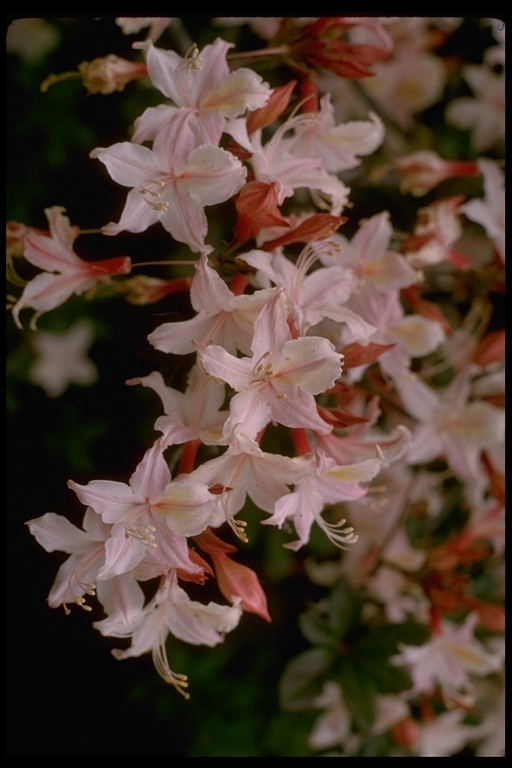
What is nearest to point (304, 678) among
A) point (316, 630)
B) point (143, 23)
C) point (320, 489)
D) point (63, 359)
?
point (316, 630)

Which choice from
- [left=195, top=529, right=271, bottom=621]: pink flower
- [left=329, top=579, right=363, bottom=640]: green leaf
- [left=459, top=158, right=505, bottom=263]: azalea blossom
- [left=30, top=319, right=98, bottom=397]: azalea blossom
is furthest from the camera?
[left=30, top=319, right=98, bottom=397]: azalea blossom

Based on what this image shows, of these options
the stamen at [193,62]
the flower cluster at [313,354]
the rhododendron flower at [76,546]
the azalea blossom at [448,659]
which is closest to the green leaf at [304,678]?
the flower cluster at [313,354]

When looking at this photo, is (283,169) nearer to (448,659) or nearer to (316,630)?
(316,630)

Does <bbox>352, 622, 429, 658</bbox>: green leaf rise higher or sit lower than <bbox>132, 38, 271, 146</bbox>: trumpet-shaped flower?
lower

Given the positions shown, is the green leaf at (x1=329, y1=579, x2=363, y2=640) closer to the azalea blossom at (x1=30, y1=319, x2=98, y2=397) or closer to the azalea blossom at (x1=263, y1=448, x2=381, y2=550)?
the azalea blossom at (x1=263, y1=448, x2=381, y2=550)

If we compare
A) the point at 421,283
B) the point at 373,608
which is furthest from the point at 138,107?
Answer: the point at 373,608

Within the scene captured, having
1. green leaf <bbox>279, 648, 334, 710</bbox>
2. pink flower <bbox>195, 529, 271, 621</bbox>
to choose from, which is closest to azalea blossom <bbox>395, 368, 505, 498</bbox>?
green leaf <bbox>279, 648, 334, 710</bbox>

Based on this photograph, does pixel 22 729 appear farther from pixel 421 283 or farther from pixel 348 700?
pixel 421 283
